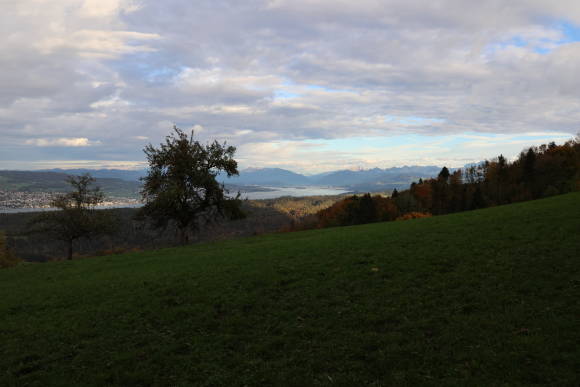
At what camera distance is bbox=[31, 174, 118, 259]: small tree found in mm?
47062

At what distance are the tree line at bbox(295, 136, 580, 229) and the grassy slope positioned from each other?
70907mm

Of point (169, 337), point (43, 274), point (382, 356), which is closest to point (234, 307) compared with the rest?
point (169, 337)

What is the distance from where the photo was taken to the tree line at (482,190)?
85.9 m

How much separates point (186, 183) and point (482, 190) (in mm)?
87889

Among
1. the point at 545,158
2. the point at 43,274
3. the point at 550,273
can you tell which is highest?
the point at 545,158

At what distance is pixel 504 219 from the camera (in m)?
26.0

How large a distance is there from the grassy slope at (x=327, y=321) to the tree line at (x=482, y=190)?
233 ft

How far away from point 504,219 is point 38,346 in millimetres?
29184

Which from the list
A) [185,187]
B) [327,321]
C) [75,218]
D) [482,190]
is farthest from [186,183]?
[482,190]

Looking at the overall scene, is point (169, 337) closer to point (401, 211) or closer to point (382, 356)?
point (382, 356)

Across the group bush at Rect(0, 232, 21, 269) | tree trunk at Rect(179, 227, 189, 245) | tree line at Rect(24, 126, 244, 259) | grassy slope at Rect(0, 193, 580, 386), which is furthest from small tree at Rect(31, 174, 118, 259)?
grassy slope at Rect(0, 193, 580, 386)

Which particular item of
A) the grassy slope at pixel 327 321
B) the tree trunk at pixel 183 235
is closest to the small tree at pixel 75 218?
the tree trunk at pixel 183 235

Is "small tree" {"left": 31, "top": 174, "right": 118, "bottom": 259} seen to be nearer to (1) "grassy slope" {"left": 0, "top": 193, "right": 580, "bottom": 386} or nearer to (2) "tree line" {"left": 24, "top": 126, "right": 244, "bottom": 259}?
(2) "tree line" {"left": 24, "top": 126, "right": 244, "bottom": 259}

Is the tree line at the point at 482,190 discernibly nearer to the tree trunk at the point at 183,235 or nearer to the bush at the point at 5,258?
the tree trunk at the point at 183,235
